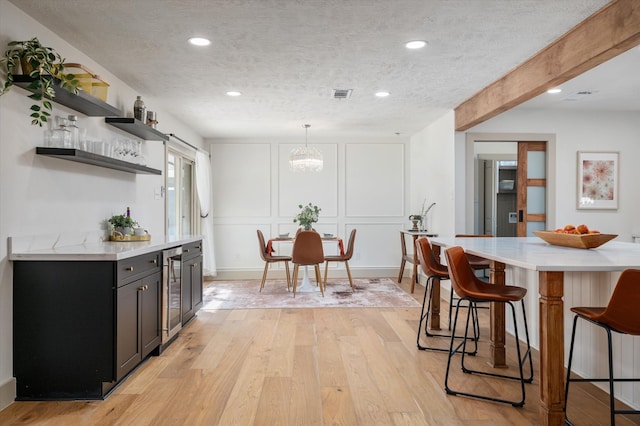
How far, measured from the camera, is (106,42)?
333cm

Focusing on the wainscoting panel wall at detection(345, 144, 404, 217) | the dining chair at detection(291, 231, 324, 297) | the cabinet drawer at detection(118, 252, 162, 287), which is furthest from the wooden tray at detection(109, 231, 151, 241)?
the wainscoting panel wall at detection(345, 144, 404, 217)

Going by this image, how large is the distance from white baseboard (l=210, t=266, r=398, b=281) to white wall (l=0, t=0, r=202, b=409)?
3.51 m

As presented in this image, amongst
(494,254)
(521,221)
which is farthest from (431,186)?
(494,254)

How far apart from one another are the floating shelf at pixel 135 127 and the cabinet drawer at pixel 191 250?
117cm

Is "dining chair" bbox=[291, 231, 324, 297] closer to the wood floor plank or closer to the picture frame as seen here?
the wood floor plank

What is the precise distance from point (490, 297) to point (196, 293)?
3196mm

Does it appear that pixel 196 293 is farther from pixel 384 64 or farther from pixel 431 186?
pixel 431 186

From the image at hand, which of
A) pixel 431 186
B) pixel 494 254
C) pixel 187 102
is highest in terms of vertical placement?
pixel 187 102

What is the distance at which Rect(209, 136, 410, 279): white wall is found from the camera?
773 centimetres

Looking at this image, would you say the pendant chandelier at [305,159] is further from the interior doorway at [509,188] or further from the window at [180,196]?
the interior doorway at [509,188]

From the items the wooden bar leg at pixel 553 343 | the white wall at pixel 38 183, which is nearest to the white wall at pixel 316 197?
the white wall at pixel 38 183

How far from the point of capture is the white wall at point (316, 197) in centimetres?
773

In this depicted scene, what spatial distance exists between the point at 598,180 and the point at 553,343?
15.0ft

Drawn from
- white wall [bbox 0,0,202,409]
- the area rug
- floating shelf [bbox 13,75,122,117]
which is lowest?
the area rug
